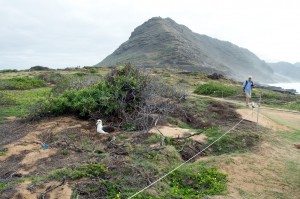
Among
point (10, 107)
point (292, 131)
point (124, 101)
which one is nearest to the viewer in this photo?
point (292, 131)

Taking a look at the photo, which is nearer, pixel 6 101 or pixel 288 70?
pixel 6 101

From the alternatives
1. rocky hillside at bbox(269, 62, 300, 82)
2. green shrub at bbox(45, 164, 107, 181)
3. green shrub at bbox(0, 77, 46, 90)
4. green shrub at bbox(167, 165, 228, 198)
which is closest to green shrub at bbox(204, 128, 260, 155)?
green shrub at bbox(167, 165, 228, 198)

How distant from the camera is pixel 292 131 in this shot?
1048 cm

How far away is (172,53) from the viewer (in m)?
62.9

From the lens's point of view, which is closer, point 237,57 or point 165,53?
point 165,53

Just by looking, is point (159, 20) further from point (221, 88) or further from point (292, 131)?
point (292, 131)

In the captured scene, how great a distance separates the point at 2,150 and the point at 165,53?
189ft

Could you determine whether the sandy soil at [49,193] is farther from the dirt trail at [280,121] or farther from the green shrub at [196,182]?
the dirt trail at [280,121]

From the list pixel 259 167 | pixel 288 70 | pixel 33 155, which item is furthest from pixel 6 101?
pixel 288 70

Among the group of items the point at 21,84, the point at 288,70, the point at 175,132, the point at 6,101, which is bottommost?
the point at 288,70

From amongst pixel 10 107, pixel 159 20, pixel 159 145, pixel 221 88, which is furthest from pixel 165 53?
pixel 159 145

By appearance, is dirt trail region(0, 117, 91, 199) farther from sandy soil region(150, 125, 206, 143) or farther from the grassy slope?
sandy soil region(150, 125, 206, 143)

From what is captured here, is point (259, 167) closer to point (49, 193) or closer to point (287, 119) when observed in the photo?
point (49, 193)

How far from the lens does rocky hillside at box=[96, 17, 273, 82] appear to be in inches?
2349
